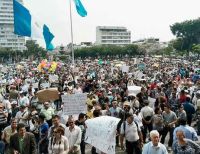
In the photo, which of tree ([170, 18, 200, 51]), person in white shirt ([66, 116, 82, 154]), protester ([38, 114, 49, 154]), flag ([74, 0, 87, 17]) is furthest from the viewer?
tree ([170, 18, 200, 51])

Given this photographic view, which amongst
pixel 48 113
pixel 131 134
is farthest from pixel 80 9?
pixel 131 134

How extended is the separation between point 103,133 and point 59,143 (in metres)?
0.80

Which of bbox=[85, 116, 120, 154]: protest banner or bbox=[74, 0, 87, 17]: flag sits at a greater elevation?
bbox=[74, 0, 87, 17]: flag

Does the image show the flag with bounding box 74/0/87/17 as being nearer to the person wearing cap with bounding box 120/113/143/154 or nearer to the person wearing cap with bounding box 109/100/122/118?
the person wearing cap with bounding box 109/100/122/118

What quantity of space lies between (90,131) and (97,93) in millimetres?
8618

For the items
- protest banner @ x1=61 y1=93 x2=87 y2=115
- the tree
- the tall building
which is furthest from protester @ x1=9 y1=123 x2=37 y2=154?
the tall building

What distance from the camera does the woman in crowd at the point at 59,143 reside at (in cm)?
777

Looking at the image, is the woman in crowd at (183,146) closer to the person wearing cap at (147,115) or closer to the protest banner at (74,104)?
the protest banner at (74,104)

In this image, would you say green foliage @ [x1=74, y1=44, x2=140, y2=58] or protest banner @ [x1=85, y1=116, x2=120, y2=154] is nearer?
protest banner @ [x1=85, y1=116, x2=120, y2=154]

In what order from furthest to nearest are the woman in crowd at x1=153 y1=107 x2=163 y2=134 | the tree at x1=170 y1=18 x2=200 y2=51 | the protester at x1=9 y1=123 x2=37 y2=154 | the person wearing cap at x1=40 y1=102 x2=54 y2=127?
the tree at x1=170 y1=18 x2=200 y2=51
the person wearing cap at x1=40 y1=102 x2=54 y2=127
the woman in crowd at x1=153 y1=107 x2=163 y2=134
the protester at x1=9 y1=123 x2=37 y2=154

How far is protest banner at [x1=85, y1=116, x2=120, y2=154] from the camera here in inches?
311

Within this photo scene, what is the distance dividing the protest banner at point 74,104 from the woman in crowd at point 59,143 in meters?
2.24

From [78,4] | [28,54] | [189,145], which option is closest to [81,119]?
[189,145]

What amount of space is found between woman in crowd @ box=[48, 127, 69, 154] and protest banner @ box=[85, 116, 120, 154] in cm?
53
